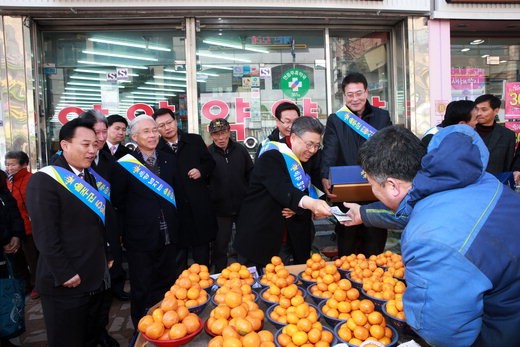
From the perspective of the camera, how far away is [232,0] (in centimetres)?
561

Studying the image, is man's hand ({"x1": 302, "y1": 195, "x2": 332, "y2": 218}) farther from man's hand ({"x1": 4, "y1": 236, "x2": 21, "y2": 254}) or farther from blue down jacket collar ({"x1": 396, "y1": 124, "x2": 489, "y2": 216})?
man's hand ({"x1": 4, "y1": 236, "x2": 21, "y2": 254})

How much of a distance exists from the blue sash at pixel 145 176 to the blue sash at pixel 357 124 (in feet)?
5.87

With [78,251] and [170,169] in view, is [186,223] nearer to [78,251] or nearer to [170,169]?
[170,169]

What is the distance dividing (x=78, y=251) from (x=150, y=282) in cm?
99

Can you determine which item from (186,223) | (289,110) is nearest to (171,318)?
(186,223)

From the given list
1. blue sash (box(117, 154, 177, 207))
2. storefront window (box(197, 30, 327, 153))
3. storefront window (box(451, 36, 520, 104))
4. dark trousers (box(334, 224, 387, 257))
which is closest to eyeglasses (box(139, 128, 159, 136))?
blue sash (box(117, 154, 177, 207))

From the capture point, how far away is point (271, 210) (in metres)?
2.97

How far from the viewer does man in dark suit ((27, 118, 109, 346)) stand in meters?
2.44

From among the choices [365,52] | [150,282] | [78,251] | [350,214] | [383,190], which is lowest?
[150,282]

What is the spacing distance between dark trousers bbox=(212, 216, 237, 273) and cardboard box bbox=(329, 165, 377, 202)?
6.82 ft

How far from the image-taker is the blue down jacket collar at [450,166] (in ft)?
4.25

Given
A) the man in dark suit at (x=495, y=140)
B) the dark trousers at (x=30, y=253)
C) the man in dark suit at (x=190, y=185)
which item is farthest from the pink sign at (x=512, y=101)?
the dark trousers at (x=30, y=253)

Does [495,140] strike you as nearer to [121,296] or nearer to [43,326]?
[121,296]

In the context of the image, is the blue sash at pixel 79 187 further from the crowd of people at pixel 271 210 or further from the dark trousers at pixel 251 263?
the dark trousers at pixel 251 263
